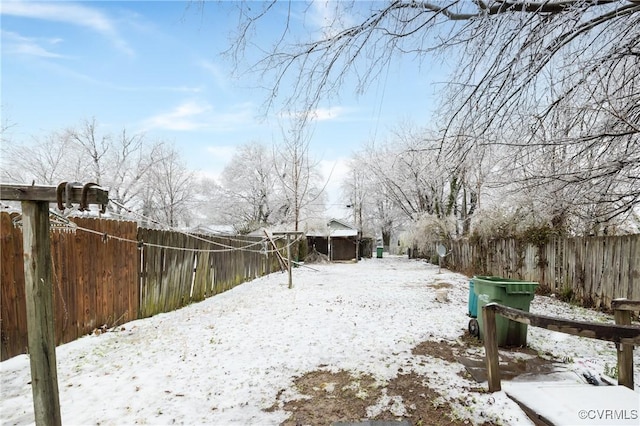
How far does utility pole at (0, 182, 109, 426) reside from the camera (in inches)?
80.0

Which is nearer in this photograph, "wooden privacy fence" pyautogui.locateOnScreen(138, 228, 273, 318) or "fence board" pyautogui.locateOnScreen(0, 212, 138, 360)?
"fence board" pyautogui.locateOnScreen(0, 212, 138, 360)

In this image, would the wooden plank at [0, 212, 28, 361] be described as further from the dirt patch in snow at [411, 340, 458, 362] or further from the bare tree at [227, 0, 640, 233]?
the dirt patch in snow at [411, 340, 458, 362]

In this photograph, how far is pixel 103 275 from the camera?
4984 mm

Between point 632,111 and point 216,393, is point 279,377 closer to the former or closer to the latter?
point 216,393

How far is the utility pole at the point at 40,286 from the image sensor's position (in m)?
2.03

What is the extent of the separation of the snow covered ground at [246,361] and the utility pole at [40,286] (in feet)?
2.40

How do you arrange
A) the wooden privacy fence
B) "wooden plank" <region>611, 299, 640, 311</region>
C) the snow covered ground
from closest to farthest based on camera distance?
1. the snow covered ground
2. "wooden plank" <region>611, 299, 640, 311</region>
3. the wooden privacy fence

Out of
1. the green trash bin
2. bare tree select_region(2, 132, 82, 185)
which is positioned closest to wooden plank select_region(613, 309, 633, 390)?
the green trash bin

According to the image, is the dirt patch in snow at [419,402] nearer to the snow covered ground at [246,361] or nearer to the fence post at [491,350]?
the snow covered ground at [246,361]

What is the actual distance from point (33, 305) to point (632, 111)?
5.30 metres

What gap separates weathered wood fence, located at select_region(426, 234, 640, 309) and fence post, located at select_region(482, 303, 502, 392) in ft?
16.0

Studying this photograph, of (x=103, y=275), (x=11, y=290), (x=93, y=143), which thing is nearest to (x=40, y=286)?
(x=11, y=290)

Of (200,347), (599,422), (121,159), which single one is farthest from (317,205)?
(599,422)

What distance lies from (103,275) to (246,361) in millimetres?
2740
